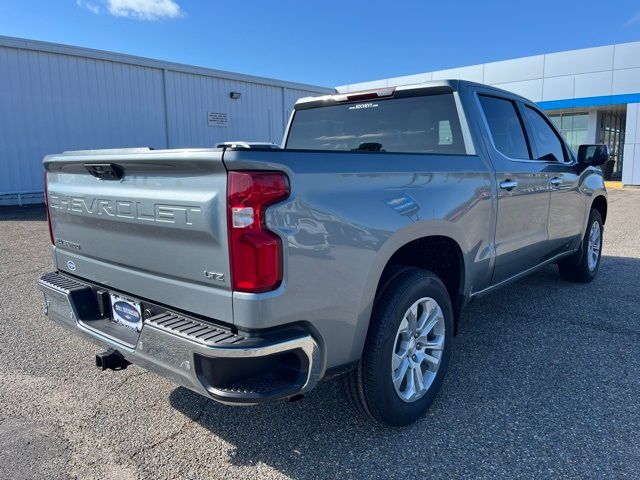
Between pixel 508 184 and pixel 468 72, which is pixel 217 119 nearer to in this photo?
pixel 508 184

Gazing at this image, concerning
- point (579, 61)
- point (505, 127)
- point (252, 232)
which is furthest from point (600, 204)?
point (579, 61)

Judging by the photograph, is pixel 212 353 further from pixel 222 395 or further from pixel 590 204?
pixel 590 204

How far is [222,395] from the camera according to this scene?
2.01 metres

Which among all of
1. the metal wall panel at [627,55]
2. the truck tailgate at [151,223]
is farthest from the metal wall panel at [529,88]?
the truck tailgate at [151,223]

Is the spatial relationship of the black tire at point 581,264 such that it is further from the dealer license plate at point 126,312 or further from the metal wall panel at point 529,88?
the metal wall panel at point 529,88

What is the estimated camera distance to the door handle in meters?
3.47

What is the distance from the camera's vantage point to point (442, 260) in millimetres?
3283

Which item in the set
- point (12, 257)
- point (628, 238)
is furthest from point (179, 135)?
point (628, 238)

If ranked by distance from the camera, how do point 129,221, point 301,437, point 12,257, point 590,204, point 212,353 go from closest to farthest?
point 212,353 < point 129,221 < point 301,437 < point 590,204 < point 12,257

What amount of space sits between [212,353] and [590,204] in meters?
4.77

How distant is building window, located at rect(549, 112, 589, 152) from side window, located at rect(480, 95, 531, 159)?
77.2 ft

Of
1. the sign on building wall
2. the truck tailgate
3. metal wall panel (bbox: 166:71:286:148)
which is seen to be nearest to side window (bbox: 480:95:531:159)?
the truck tailgate

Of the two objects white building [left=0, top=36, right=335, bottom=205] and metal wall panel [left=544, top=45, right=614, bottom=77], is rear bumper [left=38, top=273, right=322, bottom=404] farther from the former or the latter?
metal wall panel [left=544, top=45, right=614, bottom=77]

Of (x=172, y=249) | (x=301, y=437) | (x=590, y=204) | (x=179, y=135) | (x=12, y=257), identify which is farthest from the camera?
(x=179, y=135)
